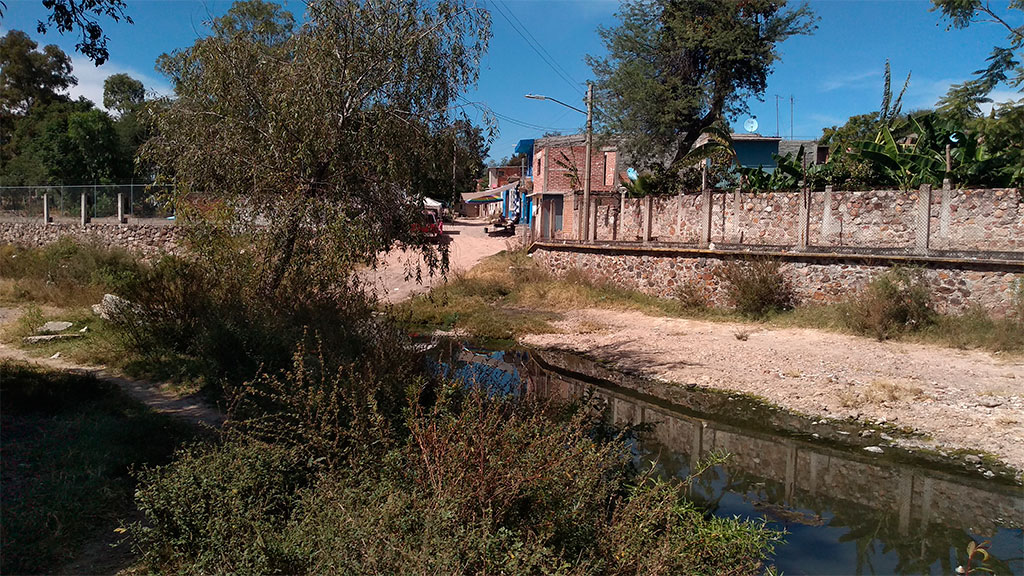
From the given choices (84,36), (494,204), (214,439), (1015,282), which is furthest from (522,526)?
(494,204)

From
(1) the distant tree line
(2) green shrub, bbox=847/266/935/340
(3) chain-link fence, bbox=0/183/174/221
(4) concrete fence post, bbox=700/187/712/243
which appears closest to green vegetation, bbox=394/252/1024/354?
(2) green shrub, bbox=847/266/935/340

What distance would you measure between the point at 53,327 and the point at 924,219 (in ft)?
61.9

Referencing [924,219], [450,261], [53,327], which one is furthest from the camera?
[450,261]

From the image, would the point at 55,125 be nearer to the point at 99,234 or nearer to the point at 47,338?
the point at 99,234

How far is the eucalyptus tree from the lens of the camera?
8.96 meters

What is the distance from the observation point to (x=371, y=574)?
4.11 meters

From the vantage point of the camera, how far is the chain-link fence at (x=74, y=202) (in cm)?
2958

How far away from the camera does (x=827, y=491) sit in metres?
8.19

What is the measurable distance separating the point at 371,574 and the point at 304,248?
580 centimetres

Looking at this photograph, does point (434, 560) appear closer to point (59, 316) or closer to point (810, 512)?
point (810, 512)

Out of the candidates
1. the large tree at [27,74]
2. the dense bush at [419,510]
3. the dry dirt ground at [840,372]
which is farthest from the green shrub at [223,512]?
the large tree at [27,74]

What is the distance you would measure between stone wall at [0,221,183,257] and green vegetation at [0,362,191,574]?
20056 millimetres

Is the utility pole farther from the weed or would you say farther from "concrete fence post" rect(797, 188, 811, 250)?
"concrete fence post" rect(797, 188, 811, 250)

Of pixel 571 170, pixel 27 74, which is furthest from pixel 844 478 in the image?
pixel 27 74
